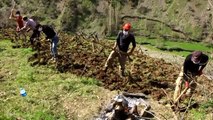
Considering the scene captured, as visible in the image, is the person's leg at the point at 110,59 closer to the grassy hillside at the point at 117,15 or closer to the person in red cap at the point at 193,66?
the person in red cap at the point at 193,66

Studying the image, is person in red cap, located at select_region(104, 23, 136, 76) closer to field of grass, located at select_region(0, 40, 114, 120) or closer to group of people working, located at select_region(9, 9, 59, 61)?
field of grass, located at select_region(0, 40, 114, 120)

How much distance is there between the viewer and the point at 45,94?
10.4m

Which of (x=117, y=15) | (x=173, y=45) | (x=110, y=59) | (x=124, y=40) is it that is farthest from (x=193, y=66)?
(x=117, y=15)

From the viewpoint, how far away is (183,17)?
4391 centimetres

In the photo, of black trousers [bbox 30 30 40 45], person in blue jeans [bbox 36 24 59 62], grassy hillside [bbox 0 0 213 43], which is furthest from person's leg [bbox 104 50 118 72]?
grassy hillside [bbox 0 0 213 43]

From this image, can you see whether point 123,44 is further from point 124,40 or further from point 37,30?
point 37,30

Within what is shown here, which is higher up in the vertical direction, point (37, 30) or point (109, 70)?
point (37, 30)

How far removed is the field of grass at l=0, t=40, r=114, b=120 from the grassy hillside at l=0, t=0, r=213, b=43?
89.1ft

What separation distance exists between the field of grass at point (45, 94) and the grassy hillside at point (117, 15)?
1070 inches

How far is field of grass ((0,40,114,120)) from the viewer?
9.53 metres

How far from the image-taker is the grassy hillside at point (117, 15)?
40938 millimetres

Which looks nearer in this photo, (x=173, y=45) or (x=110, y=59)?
(x=110, y=59)

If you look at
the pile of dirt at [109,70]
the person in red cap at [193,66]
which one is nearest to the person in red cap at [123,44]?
the pile of dirt at [109,70]

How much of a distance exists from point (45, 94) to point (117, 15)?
112 feet
